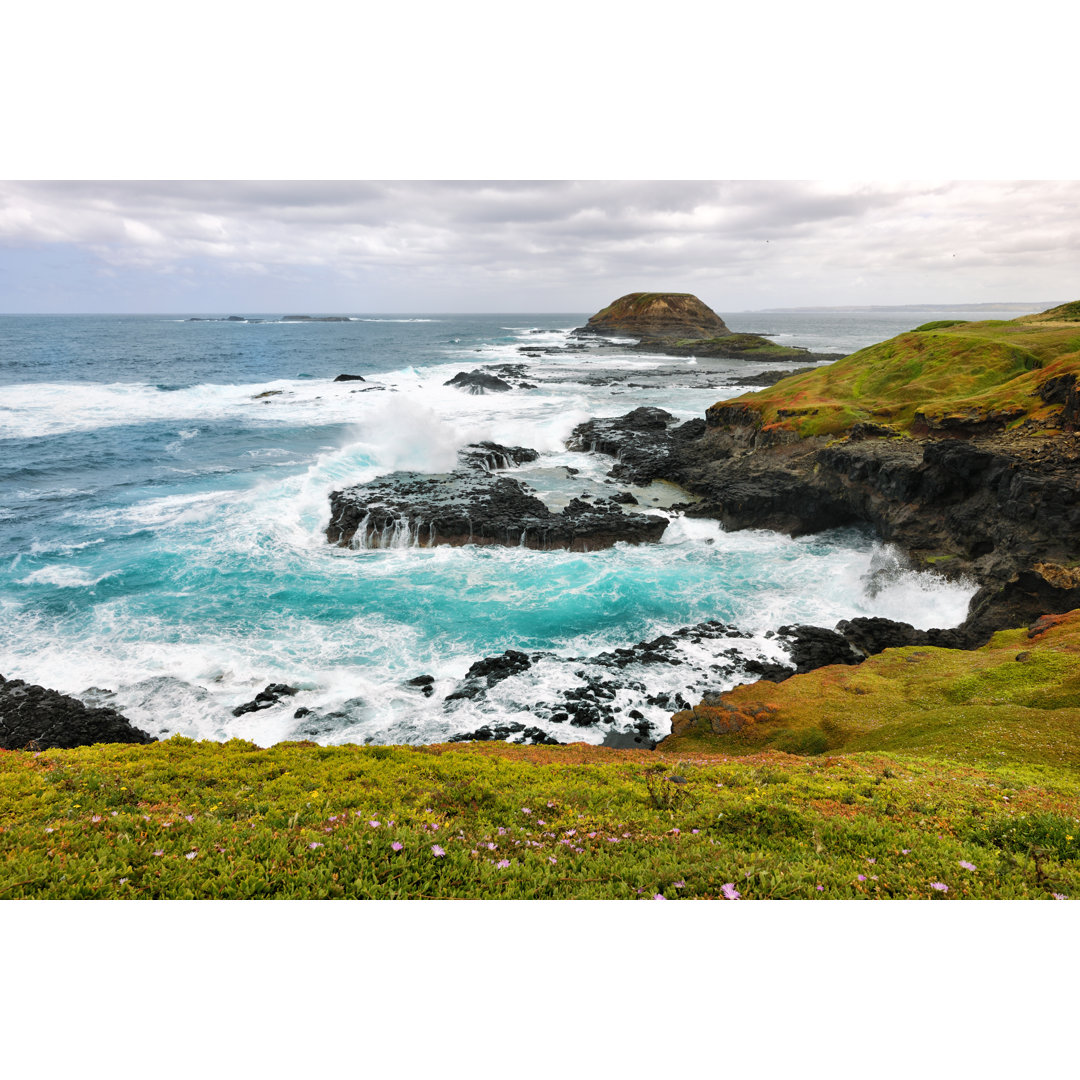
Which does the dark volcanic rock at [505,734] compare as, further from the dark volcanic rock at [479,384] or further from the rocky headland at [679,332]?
the rocky headland at [679,332]

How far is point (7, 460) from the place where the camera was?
4662cm

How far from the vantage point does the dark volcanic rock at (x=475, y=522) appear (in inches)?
1260

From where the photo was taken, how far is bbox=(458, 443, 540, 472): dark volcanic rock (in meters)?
45.3

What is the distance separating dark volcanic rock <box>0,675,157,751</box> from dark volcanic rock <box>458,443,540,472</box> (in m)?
29.8

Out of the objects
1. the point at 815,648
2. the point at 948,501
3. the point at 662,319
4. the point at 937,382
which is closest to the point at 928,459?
the point at 948,501

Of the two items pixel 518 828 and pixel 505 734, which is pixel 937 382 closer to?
pixel 505 734

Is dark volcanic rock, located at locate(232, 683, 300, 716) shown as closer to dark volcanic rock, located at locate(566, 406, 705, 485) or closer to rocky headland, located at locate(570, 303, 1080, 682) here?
rocky headland, located at locate(570, 303, 1080, 682)

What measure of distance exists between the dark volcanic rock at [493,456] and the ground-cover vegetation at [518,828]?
35.2 meters

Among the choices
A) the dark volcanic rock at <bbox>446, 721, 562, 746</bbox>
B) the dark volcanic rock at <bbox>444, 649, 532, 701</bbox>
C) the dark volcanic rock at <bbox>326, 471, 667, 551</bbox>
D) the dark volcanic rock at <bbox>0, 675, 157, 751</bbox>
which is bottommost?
the dark volcanic rock at <bbox>446, 721, 562, 746</bbox>

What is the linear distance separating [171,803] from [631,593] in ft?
67.7

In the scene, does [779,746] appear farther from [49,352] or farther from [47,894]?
[49,352]

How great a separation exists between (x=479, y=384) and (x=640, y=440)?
122 ft

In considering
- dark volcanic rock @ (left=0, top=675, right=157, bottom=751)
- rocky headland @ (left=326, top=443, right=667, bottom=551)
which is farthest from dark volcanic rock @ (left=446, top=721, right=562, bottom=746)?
rocky headland @ (left=326, top=443, right=667, bottom=551)

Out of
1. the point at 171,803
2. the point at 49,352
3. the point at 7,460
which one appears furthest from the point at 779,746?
the point at 49,352
